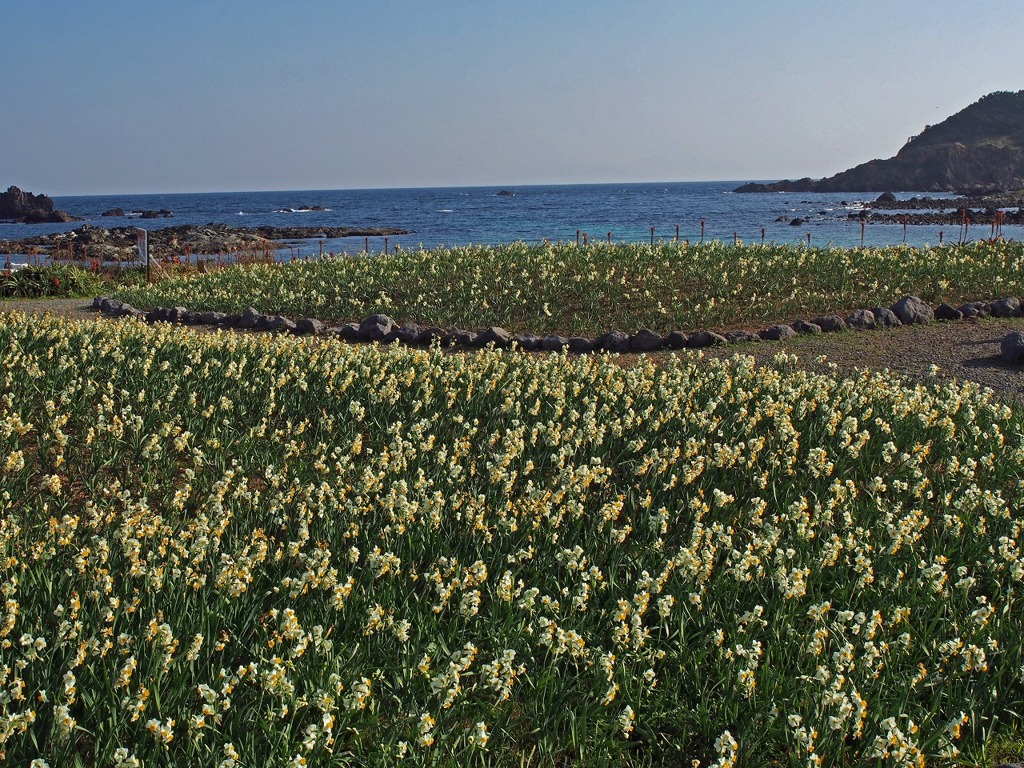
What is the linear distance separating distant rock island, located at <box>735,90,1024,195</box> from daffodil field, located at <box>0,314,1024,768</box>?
452 feet

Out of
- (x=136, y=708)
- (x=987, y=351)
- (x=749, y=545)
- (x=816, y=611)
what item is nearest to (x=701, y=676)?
(x=816, y=611)

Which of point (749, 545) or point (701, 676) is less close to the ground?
point (749, 545)

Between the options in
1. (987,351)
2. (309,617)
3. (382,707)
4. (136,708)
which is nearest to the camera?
(136,708)

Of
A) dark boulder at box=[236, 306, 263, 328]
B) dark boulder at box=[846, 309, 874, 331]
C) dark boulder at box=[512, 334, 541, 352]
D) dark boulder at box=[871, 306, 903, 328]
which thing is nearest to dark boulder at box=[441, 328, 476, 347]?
dark boulder at box=[512, 334, 541, 352]

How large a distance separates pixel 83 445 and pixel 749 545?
5.23 metres

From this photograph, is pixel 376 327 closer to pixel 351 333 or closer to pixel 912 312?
pixel 351 333

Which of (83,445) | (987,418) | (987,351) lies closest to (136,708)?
(83,445)

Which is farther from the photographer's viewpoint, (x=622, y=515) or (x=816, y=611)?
(x=622, y=515)

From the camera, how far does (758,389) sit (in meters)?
9.10

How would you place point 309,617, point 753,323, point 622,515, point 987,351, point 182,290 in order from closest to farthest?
point 309,617
point 622,515
point 987,351
point 753,323
point 182,290

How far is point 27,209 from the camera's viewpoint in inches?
4235

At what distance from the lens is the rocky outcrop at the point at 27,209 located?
10100cm

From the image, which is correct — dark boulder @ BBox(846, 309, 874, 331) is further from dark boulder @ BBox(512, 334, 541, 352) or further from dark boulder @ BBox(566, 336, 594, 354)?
dark boulder @ BBox(512, 334, 541, 352)

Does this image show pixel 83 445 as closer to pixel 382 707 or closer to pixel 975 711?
pixel 382 707
